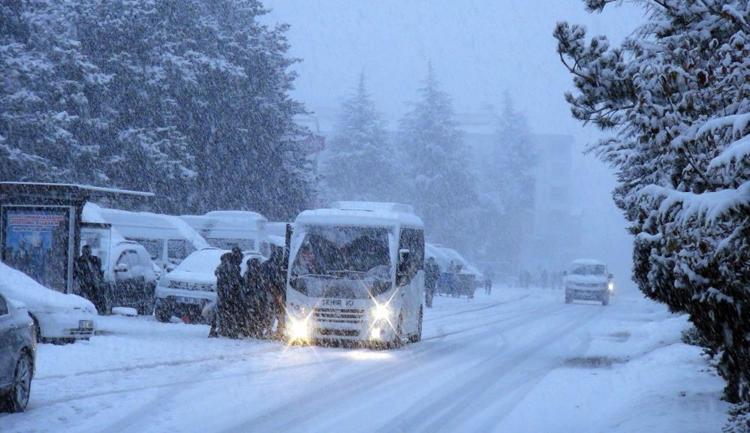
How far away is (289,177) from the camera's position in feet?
177

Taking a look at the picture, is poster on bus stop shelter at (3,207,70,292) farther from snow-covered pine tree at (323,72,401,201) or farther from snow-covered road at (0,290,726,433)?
snow-covered pine tree at (323,72,401,201)

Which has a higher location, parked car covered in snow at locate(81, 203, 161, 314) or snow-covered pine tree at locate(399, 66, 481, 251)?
snow-covered pine tree at locate(399, 66, 481, 251)

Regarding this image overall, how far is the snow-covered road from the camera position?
11.4m

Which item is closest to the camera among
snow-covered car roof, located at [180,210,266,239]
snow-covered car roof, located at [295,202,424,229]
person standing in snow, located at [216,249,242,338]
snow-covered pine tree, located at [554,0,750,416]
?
snow-covered pine tree, located at [554,0,750,416]

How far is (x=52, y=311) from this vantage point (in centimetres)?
1798

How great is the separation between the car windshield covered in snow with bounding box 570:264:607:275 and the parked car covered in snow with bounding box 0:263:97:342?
3890 centimetres

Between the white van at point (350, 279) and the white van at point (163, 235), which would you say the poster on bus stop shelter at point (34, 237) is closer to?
the white van at point (350, 279)

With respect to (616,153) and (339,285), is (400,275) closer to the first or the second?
(339,285)

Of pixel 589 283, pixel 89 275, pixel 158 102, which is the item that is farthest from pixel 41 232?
pixel 589 283

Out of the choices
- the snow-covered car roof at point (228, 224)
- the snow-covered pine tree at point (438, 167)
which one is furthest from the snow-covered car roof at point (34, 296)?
the snow-covered pine tree at point (438, 167)

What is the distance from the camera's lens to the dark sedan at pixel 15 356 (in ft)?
36.2

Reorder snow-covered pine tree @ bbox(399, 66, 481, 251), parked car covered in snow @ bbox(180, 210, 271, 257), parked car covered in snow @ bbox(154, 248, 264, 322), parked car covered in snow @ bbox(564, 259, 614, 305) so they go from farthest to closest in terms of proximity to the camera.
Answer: snow-covered pine tree @ bbox(399, 66, 481, 251)
parked car covered in snow @ bbox(564, 259, 614, 305)
parked car covered in snow @ bbox(180, 210, 271, 257)
parked car covered in snow @ bbox(154, 248, 264, 322)

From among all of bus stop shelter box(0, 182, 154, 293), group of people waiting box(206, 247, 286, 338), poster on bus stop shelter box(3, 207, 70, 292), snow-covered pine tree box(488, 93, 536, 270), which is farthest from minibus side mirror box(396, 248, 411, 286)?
snow-covered pine tree box(488, 93, 536, 270)

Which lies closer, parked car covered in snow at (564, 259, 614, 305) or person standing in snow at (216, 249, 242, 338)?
person standing in snow at (216, 249, 242, 338)
